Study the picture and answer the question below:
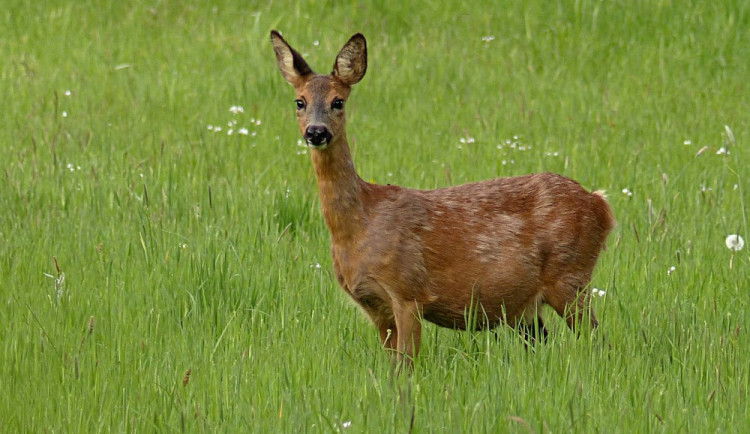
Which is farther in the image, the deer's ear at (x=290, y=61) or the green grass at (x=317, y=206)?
the deer's ear at (x=290, y=61)

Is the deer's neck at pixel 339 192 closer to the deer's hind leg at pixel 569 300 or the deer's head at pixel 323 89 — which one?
the deer's head at pixel 323 89

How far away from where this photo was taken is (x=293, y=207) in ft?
23.6

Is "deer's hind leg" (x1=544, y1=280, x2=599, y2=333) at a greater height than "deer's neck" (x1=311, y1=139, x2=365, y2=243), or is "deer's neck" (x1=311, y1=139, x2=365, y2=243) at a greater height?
"deer's neck" (x1=311, y1=139, x2=365, y2=243)

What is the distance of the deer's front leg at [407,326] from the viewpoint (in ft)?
17.1

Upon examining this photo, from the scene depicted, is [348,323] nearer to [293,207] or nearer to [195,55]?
[293,207]

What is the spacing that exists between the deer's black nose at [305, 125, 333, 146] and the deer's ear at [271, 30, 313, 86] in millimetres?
465

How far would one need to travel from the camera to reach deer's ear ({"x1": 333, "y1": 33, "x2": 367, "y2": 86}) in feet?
18.2

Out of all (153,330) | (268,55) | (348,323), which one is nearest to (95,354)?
(153,330)

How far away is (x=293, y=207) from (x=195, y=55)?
4.35 metres

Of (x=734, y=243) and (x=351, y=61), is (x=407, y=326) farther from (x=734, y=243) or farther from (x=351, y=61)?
(x=734, y=243)

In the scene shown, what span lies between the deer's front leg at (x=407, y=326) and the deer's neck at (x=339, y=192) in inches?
15.1

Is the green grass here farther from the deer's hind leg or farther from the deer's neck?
the deer's neck

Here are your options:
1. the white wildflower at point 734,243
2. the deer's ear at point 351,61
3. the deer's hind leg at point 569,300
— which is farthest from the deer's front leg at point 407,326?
the white wildflower at point 734,243

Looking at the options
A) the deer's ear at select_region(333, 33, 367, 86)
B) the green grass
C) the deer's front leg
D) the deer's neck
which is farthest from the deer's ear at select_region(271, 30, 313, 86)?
the deer's front leg
